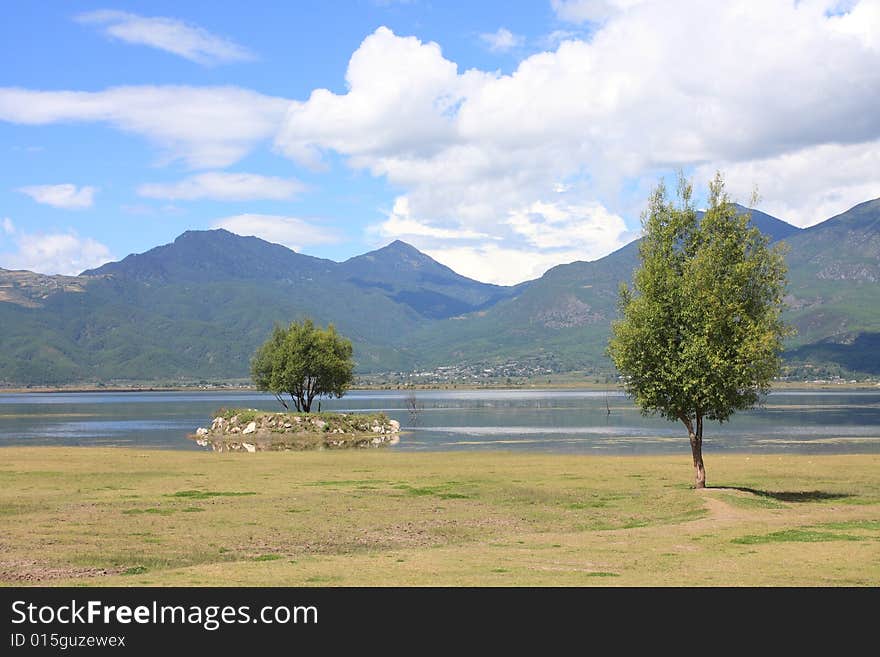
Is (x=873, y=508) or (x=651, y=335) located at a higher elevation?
(x=651, y=335)

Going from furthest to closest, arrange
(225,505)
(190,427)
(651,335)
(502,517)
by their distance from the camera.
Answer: (190,427)
(651,335)
(225,505)
(502,517)

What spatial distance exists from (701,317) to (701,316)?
0.05 metres

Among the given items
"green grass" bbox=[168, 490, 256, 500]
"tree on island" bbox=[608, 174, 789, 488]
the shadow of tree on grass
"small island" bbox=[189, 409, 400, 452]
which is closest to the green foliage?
"tree on island" bbox=[608, 174, 789, 488]

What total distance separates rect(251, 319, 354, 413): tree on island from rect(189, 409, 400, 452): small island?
703 cm

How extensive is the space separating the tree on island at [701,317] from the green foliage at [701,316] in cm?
5

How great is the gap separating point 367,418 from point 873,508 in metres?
79.3

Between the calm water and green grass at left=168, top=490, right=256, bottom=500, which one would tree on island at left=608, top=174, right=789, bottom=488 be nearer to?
green grass at left=168, top=490, right=256, bottom=500

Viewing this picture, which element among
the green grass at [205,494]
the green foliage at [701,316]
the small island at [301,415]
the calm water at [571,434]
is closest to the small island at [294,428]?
the small island at [301,415]

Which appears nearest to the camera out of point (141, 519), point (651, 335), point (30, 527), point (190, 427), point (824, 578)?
point (824, 578)

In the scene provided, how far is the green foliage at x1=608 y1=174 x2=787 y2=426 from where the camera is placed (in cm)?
4250
